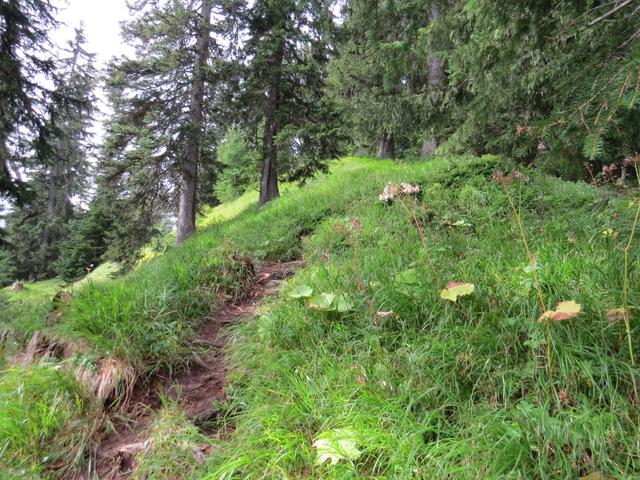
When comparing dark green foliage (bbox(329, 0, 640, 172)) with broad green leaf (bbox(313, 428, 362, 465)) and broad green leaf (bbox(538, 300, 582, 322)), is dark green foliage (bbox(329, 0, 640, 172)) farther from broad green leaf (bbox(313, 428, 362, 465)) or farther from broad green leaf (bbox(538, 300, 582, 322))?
broad green leaf (bbox(313, 428, 362, 465))

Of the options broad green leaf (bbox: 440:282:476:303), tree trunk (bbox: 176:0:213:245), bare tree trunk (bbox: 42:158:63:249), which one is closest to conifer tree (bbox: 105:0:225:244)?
tree trunk (bbox: 176:0:213:245)

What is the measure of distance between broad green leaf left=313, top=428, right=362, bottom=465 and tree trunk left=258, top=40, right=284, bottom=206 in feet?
30.7

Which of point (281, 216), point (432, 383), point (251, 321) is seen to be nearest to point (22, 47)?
point (281, 216)

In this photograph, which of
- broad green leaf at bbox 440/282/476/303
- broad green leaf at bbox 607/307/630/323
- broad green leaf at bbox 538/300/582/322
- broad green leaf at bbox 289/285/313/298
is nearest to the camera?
broad green leaf at bbox 538/300/582/322

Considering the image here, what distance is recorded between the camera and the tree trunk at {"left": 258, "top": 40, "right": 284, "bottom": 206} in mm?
10516

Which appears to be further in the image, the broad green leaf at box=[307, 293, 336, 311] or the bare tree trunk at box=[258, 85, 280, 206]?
the bare tree trunk at box=[258, 85, 280, 206]

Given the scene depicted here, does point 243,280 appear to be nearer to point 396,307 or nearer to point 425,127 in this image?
point 396,307

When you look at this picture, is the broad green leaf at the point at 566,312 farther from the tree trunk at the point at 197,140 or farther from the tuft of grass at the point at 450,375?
the tree trunk at the point at 197,140

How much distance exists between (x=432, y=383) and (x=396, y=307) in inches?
25.6

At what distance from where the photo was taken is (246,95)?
1030 centimetres

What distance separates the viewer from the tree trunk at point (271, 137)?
10.5 metres

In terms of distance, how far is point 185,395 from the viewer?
2.50 m

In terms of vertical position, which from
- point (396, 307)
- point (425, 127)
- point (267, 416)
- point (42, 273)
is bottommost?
point (42, 273)

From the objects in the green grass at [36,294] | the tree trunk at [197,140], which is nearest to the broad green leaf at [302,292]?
the green grass at [36,294]
